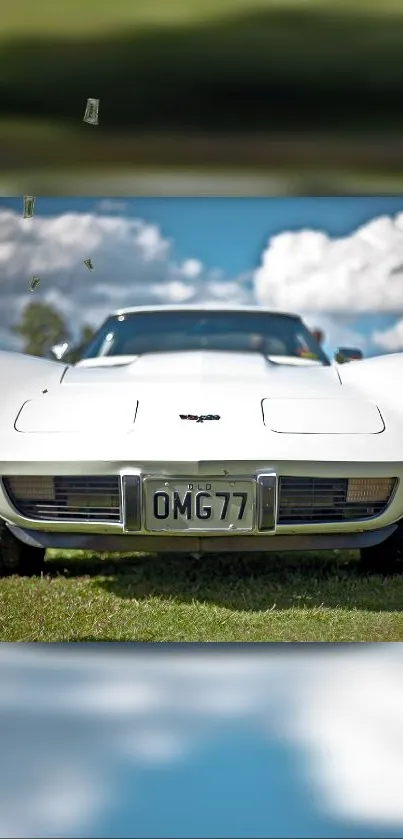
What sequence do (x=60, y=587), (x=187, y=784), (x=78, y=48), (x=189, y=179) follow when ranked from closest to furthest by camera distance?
(x=187, y=784) < (x=78, y=48) < (x=60, y=587) < (x=189, y=179)

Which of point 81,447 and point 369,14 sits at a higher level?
point 369,14

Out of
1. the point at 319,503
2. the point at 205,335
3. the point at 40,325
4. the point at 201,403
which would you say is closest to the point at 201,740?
the point at 319,503

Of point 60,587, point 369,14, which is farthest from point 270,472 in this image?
point 369,14

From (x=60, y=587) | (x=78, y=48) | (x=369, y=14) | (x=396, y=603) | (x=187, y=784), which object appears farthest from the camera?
(x=60, y=587)

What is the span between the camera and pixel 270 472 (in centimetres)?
219

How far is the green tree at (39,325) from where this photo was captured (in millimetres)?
12966

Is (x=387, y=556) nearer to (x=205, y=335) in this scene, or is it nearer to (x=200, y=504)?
(x=200, y=504)

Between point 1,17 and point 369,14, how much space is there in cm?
87

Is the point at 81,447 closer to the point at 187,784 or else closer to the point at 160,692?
the point at 160,692

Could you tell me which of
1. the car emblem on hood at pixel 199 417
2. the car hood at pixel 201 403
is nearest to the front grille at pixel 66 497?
the car hood at pixel 201 403

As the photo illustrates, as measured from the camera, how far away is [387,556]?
8.55ft

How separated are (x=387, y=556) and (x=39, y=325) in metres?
11.6

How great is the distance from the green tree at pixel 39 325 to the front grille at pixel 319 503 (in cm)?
1000

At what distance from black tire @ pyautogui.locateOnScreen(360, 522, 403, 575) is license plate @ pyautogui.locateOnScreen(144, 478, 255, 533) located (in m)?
0.57
